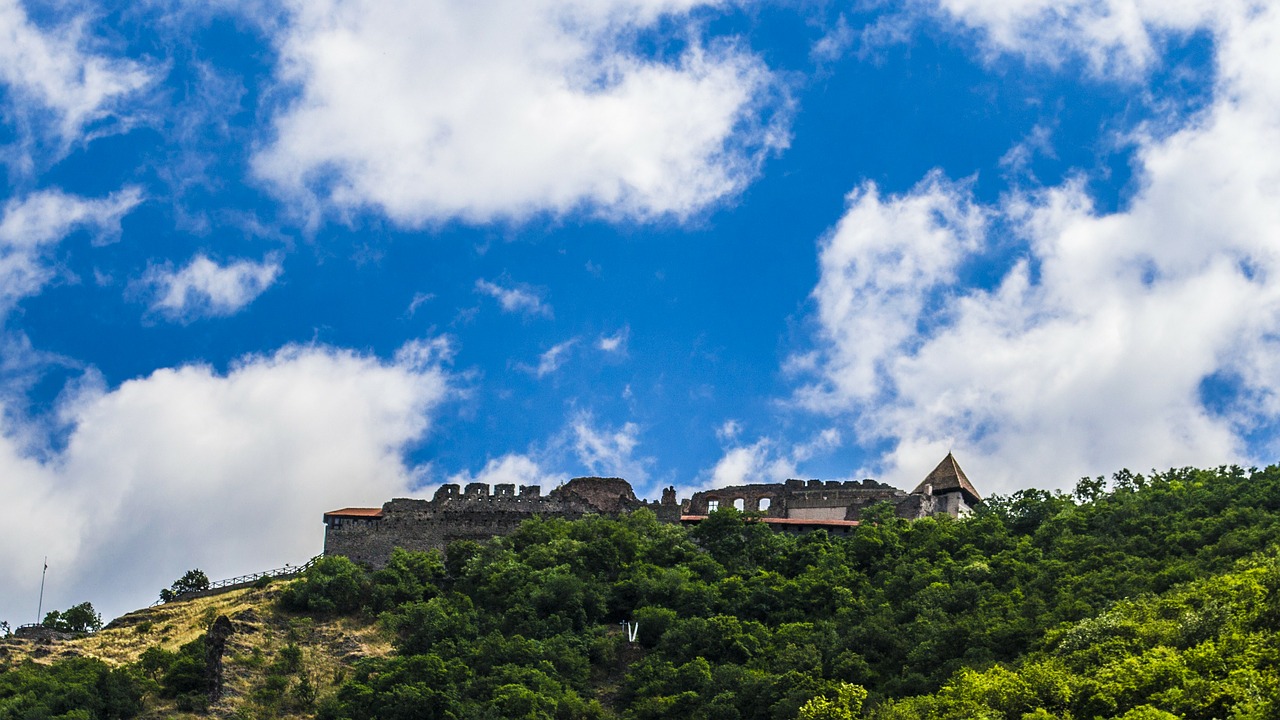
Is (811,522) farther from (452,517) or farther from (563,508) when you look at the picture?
(452,517)

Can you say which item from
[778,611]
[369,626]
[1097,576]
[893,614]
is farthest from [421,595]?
[1097,576]

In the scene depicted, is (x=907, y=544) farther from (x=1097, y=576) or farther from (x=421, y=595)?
(x=421, y=595)

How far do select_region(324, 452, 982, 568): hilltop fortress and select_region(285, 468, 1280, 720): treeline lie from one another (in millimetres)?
3539

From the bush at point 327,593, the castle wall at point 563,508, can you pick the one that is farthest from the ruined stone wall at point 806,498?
the bush at point 327,593

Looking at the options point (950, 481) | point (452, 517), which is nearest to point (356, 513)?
point (452, 517)

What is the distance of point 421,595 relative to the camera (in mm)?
72688

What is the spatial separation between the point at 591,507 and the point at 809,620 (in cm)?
1911

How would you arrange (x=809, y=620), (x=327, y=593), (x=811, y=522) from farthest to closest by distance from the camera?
(x=811, y=522) < (x=327, y=593) < (x=809, y=620)

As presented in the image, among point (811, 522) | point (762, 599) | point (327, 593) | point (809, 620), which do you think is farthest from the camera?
point (811, 522)

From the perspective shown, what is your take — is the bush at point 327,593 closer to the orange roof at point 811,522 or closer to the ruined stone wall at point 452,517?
the ruined stone wall at point 452,517

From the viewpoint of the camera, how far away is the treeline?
196 feet

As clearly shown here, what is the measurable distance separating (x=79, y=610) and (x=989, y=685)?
152 ft

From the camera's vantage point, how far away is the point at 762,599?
69.1 meters

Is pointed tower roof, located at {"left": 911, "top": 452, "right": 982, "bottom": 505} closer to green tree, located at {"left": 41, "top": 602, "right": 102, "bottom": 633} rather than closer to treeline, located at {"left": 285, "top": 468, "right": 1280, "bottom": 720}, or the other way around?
treeline, located at {"left": 285, "top": 468, "right": 1280, "bottom": 720}
